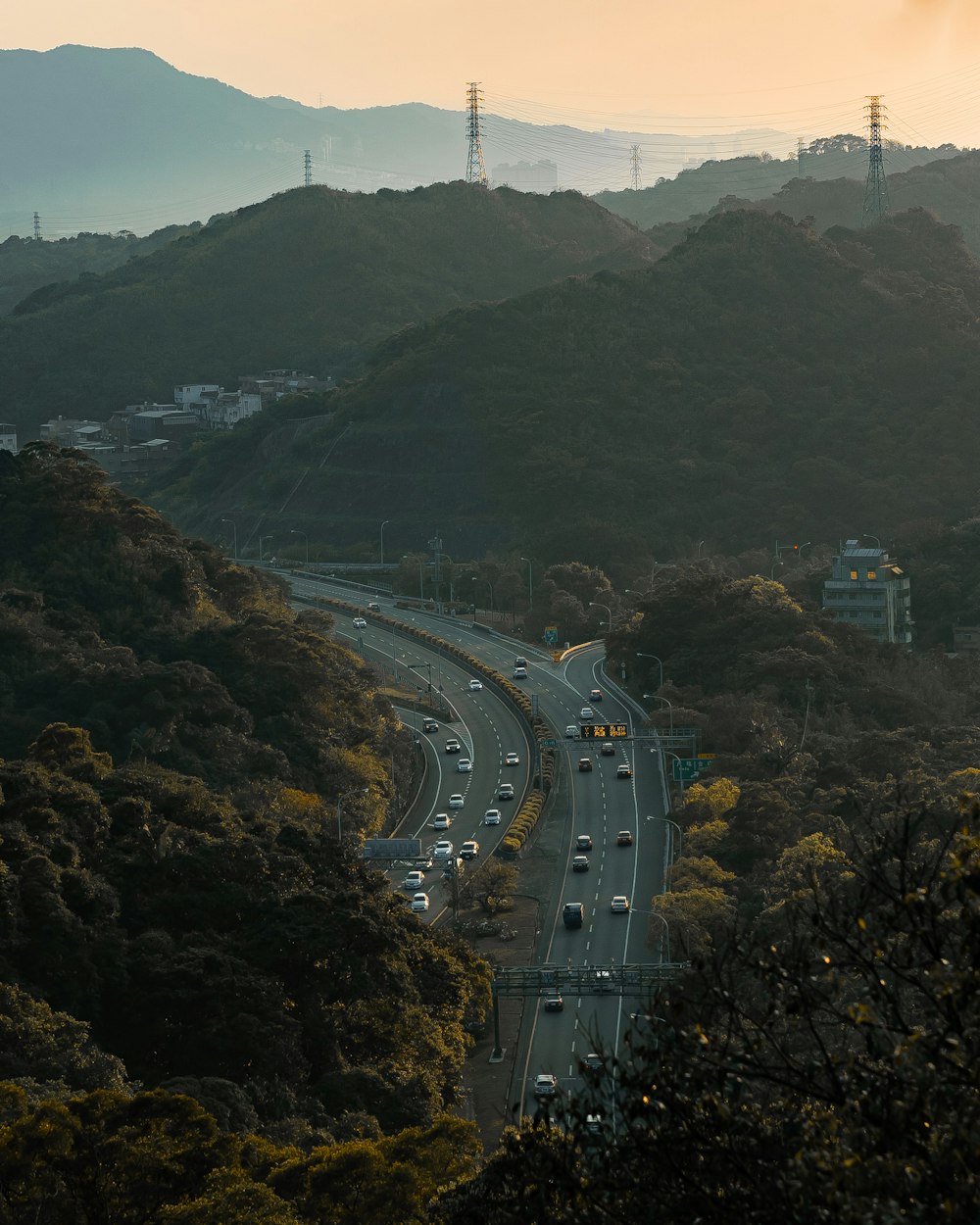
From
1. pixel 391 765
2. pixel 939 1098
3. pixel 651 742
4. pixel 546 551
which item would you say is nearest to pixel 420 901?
pixel 391 765

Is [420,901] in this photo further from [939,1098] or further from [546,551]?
[546,551]

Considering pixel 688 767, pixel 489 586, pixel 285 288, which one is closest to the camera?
pixel 688 767

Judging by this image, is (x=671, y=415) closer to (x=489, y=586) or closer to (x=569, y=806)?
(x=489, y=586)

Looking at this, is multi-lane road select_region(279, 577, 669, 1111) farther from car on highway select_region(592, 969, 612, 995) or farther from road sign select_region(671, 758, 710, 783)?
road sign select_region(671, 758, 710, 783)

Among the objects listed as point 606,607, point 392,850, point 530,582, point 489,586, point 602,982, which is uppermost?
point 530,582

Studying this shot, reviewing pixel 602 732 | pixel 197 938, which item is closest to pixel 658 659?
pixel 602 732

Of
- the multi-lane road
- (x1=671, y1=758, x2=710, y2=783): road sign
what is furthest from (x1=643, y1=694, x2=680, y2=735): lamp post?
(x1=671, y1=758, x2=710, y2=783): road sign

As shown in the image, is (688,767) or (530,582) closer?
(688,767)
